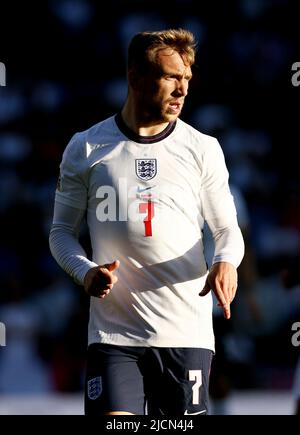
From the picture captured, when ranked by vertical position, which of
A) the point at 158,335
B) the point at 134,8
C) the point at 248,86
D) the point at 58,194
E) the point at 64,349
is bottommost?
the point at 64,349

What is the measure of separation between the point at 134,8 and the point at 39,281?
3892mm

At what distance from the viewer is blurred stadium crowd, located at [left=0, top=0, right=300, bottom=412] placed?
9.44 metres

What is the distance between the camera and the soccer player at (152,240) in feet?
13.6

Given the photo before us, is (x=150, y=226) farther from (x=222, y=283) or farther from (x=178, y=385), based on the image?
(x=178, y=385)

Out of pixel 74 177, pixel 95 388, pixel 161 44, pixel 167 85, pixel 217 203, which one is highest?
pixel 161 44

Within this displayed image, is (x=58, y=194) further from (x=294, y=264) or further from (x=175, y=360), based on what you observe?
(x=294, y=264)

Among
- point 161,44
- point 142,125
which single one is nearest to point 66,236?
point 142,125

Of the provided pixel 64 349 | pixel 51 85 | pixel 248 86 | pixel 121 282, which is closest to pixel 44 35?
pixel 51 85

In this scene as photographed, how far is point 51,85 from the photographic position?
39.4 ft

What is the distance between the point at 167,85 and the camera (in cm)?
422

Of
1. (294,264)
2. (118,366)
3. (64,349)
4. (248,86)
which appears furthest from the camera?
(248,86)

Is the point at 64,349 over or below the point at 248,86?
below

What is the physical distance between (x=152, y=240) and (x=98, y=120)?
742 cm

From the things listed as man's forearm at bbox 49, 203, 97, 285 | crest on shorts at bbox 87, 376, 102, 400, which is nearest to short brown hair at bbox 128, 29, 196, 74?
man's forearm at bbox 49, 203, 97, 285
